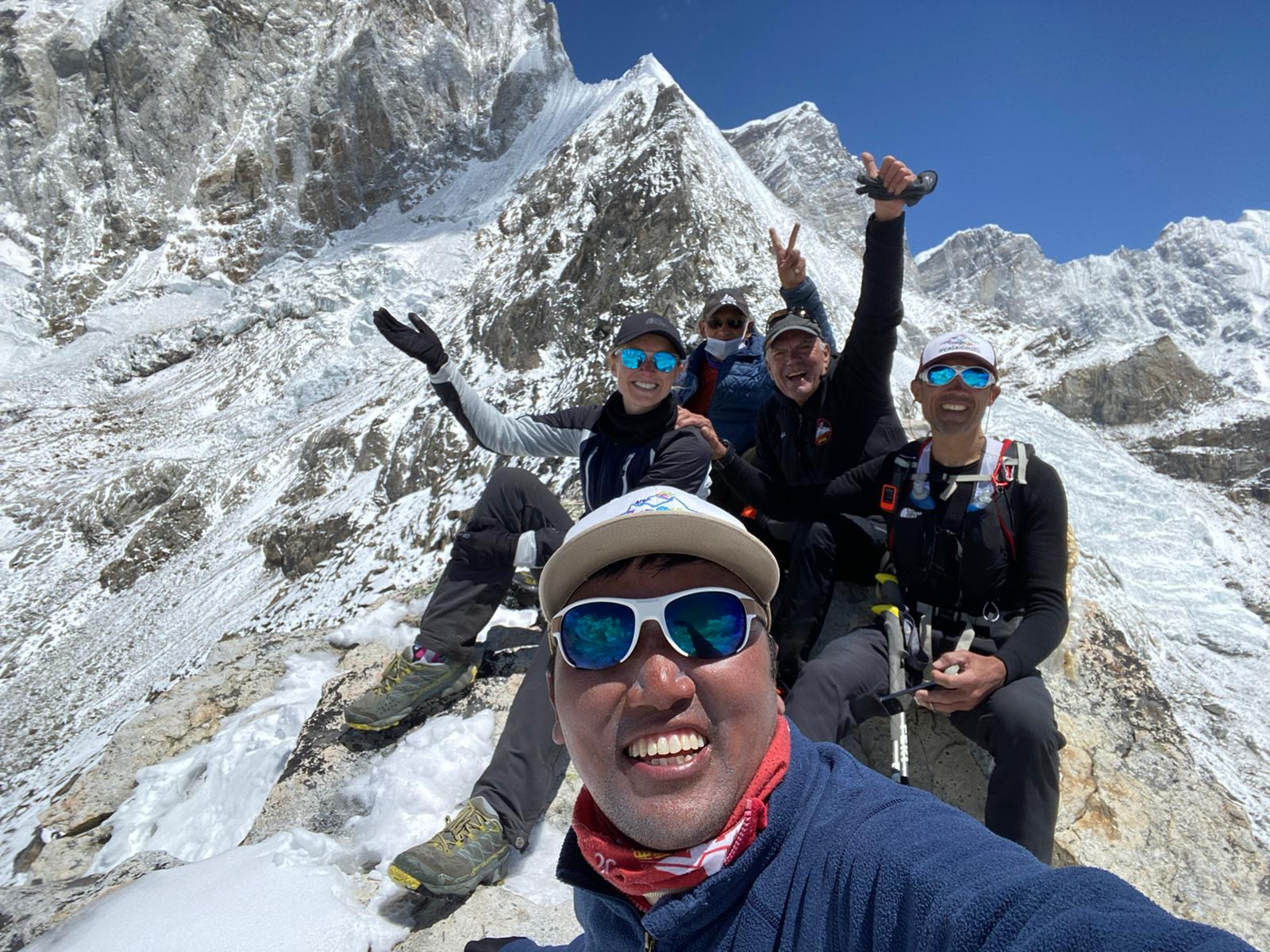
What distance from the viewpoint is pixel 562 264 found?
75.6 feet

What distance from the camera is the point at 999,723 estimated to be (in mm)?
2543

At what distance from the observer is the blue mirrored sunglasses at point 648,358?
367cm

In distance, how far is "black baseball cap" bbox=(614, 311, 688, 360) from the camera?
12.1 ft

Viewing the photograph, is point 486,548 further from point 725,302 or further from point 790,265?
point 790,265

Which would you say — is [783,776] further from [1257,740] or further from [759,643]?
[1257,740]

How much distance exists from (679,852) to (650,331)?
2923 millimetres

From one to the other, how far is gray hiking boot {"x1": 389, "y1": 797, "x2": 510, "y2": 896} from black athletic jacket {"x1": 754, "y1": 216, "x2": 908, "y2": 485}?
2.63 meters

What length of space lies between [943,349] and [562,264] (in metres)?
21.7

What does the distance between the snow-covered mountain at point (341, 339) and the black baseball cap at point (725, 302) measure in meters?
3.32

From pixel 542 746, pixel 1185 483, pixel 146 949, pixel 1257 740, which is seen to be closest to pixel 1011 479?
pixel 542 746

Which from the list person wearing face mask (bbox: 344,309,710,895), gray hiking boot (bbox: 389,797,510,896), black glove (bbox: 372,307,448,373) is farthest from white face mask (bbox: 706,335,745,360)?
gray hiking boot (bbox: 389,797,510,896)

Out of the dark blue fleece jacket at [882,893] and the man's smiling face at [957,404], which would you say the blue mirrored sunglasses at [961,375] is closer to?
the man's smiling face at [957,404]

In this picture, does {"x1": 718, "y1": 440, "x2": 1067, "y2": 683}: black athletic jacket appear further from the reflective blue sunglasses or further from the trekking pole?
the reflective blue sunglasses

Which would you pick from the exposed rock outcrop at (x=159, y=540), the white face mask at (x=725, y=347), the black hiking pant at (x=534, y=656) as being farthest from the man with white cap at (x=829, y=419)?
the exposed rock outcrop at (x=159, y=540)
